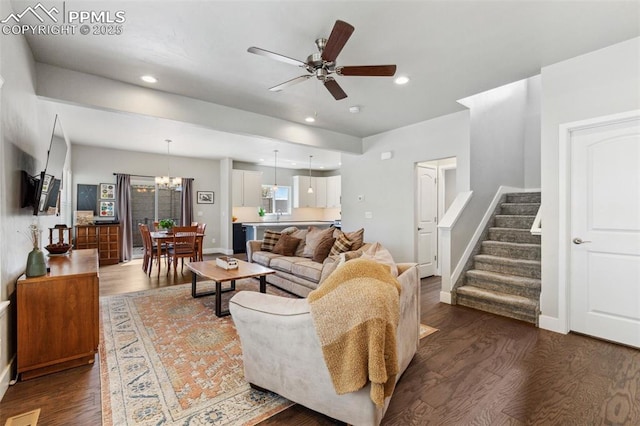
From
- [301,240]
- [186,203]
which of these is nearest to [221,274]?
[301,240]

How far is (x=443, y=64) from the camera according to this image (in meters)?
3.00

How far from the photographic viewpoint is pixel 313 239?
4.83m

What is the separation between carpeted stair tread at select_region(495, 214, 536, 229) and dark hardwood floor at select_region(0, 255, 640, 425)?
6.00ft

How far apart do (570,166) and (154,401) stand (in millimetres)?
4210

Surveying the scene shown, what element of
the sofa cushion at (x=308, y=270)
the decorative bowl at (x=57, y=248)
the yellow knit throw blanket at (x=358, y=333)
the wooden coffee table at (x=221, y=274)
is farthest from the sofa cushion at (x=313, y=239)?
the decorative bowl at (x=57, y=248)

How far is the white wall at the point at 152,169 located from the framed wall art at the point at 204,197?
0.09m

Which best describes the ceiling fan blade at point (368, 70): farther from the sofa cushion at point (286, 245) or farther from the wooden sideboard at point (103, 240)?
the wooden sideboard at point (103, 240)

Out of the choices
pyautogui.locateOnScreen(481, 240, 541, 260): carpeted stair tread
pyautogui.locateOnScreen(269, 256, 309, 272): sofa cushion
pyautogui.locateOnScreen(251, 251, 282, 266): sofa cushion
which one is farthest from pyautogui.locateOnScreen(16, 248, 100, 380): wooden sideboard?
pyautogui.locateOnScreen(481, 240, 541, 260): carpeted stair tread

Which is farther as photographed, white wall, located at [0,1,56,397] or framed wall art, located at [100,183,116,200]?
framed wall art, located at [100,183,116,200]

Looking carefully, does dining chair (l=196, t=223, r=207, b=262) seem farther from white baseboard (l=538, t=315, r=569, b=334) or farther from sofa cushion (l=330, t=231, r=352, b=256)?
white baseboard (l=538, t=315, r=569, b=334)

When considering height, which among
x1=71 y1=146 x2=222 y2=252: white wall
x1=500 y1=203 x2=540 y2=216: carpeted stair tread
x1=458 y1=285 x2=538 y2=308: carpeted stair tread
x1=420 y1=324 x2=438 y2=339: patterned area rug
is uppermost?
x1=71 y1=146 x2=222 y2=252: white wall

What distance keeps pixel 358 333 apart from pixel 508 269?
3.43 meters

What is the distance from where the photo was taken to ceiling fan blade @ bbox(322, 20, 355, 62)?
1.87 meters

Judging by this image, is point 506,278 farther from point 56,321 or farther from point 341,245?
point 56,321
